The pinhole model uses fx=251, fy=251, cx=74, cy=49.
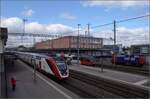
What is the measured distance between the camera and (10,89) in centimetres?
2108

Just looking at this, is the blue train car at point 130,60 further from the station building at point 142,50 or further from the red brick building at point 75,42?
the red brick building at point 75,42

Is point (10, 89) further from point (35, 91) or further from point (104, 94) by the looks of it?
point (104, 94)

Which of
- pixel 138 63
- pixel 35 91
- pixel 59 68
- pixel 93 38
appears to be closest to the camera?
pixel 35 91

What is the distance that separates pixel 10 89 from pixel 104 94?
7.85 meters

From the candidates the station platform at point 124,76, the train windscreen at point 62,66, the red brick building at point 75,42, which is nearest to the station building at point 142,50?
the red brick building at point 75,42

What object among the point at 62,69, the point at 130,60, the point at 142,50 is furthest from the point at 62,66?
the point at 142,50

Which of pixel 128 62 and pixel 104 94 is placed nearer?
pixel 104 94

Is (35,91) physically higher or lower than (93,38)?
lower

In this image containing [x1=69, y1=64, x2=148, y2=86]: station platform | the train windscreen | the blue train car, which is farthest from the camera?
the blue train car

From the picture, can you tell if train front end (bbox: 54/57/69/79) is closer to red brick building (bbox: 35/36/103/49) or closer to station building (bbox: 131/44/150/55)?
station building (bbox: 131/44/150/55)

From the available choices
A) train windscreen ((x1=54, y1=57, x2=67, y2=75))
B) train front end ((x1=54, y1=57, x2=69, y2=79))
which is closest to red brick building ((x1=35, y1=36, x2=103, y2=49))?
train windscreen ((x1=54, y1=57, x2=67, y2=75))

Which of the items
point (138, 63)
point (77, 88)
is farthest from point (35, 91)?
point (138, 63)

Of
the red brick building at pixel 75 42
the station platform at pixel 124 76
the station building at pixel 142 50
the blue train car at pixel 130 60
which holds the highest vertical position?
the red brick building at pixel 75 42

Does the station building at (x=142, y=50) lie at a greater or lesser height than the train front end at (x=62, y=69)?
greater
